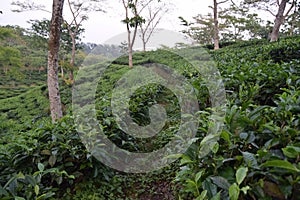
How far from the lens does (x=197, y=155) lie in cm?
113

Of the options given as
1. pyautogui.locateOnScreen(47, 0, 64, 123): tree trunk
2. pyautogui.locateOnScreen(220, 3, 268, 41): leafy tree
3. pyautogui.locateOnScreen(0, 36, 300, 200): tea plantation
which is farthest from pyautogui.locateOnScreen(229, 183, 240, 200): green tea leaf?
pyautogui.locateOnScreen(220, 3, 268, 41): leafy tree

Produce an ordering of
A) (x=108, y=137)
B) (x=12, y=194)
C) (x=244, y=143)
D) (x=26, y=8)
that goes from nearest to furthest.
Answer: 1. (x=244, y=143)
2. (x=12, y=194)
3. (x=108, y=137)
4. (x=26, y=8)

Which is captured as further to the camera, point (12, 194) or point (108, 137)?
point (108, 137)

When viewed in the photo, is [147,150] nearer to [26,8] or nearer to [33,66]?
[26,8]

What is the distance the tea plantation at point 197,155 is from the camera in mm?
899

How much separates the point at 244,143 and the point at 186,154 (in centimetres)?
27

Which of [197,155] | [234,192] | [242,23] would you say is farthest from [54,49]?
[242,23]

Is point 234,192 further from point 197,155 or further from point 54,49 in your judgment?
point 54,49

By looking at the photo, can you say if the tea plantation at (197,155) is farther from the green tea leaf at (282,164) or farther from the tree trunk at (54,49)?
the tree trunk at (54,49)

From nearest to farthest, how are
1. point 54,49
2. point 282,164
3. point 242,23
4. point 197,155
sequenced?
point 282,164 → point 197,155 → point 54,49 → point 242,23

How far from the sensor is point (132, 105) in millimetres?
2895

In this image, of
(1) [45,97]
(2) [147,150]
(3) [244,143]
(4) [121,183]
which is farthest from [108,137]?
(1) [45,97]

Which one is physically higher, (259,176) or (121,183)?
(259,176)

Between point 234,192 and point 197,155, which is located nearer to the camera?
point 234,192
